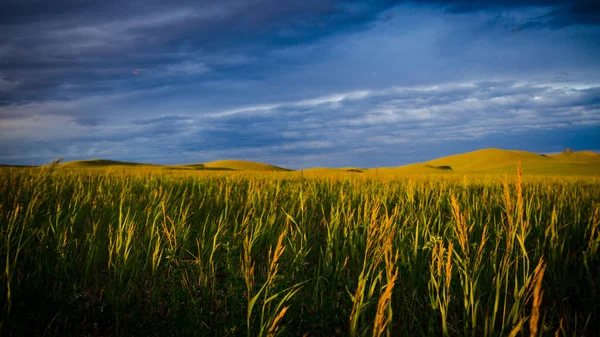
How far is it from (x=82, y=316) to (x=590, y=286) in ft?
11.3

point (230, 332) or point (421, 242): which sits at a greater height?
point (421, 242)

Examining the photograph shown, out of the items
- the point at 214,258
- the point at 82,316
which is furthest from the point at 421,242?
the point at 82,316

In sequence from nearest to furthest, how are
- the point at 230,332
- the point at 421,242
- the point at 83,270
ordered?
the point at 230,332, the point at 83,270, the point at 421,242

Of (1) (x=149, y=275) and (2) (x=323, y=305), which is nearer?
(2) (x=323, y=305)

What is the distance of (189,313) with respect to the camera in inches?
77.9

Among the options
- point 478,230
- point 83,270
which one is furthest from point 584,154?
point 83,270

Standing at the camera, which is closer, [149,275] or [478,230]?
[149,275]

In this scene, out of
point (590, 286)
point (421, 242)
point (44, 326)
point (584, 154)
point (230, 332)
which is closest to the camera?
point (230, 332)

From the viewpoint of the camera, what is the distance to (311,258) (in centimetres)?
A: 310

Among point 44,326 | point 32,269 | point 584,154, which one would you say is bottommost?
point 44,326

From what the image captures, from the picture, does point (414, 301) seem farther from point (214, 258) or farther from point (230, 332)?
point (214, 258)

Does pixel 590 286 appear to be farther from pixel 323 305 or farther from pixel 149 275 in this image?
pixel 149 275

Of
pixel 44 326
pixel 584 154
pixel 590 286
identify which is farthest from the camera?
pixel 584 154

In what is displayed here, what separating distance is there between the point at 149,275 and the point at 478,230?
3153 millimetres
